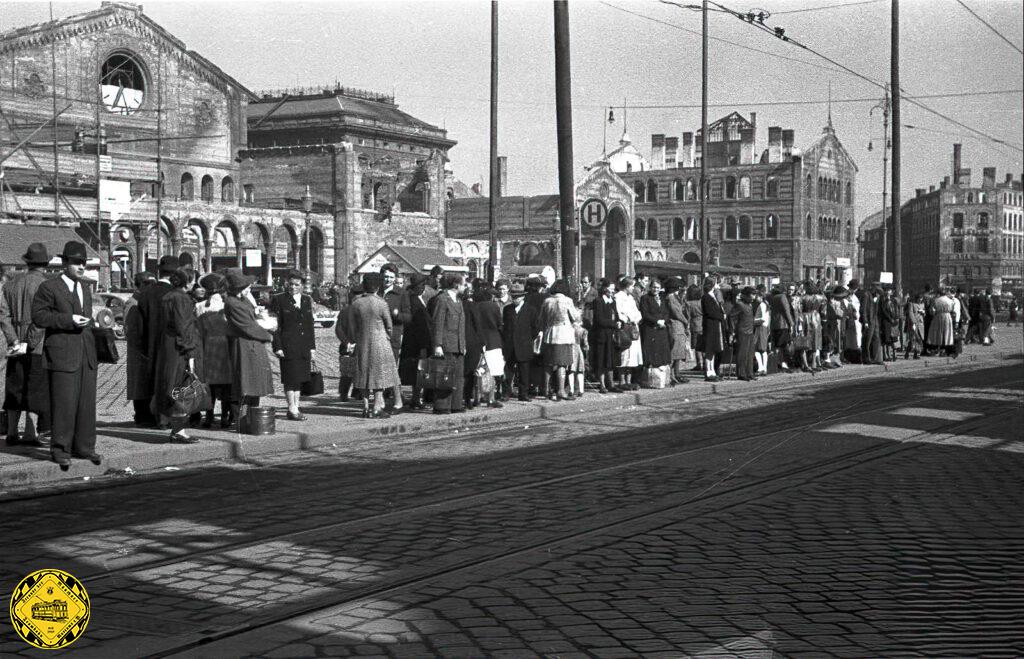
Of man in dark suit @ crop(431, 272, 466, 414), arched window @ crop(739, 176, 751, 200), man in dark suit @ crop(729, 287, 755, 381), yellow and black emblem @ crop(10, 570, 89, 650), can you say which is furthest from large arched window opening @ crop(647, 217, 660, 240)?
yellow and black emblem @ crop(10, 570, 89, 650)

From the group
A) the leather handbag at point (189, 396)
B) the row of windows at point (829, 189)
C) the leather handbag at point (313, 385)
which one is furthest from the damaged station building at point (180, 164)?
the row of windows at point (829, 189)

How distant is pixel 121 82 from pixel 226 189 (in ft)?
26.0

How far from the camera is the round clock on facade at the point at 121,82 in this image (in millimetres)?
54594

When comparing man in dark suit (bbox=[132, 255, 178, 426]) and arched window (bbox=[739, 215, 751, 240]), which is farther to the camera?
arched window (bbox=[739, 215, 751, 240])

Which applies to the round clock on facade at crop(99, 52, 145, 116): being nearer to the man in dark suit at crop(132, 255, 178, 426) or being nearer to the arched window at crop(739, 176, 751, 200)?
the man in dark suit at crop(132, 255, 178, 426)

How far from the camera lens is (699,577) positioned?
6.42 m

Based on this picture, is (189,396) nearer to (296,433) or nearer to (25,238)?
(296,433)

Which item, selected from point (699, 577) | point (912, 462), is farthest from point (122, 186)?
point (699, 577)

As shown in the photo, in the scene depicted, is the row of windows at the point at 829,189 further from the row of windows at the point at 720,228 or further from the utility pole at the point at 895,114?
the utility pole at the point at 895,114

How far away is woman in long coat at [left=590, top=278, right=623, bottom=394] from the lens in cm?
1744

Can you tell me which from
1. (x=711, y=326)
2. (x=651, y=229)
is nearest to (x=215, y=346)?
(x=711, y=326)

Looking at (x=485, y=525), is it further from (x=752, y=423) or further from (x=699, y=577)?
(x=752, y=423)

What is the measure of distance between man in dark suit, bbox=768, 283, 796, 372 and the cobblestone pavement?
9.98m

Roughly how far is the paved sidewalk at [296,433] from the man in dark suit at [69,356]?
0.27m
